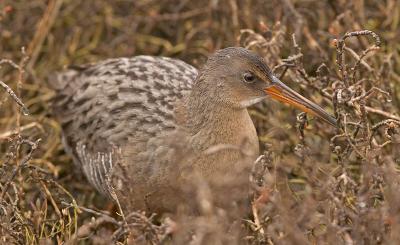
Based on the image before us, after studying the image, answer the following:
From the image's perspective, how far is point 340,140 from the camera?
4715 millimetres

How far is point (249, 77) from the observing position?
412 centimetres

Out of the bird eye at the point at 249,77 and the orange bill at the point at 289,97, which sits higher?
the bird eye at the point at 249,77

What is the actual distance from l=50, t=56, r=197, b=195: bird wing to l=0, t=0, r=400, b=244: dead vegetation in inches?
10.1

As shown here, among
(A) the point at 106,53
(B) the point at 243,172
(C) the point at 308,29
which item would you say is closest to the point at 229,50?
(B) the point at 243,172

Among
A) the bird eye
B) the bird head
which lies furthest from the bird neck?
the bird eye

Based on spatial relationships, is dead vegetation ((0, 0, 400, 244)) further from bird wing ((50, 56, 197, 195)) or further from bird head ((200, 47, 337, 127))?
bird wing ((50, 56, 197, 195))

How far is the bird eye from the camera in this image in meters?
4.11

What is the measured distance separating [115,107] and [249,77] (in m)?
Result: 0.85

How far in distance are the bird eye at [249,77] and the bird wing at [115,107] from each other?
447 mm

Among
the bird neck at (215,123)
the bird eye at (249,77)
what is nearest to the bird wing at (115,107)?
the bird neck at (215,123)

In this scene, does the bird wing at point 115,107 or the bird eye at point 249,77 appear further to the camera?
the bird wing at point 115,107

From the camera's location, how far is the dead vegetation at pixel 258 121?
3.25m

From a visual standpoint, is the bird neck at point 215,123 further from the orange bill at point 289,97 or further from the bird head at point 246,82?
the orange bill at point 289,97

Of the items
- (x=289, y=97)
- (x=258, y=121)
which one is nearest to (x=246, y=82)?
(x=289, y=97)
